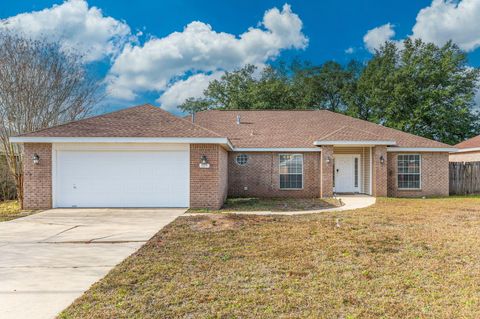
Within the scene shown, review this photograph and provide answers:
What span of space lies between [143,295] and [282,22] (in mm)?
18597

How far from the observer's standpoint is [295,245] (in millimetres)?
6324

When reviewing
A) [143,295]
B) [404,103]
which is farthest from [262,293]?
[404,103]

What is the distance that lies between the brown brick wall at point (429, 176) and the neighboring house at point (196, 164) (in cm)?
5

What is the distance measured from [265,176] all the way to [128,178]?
23.0ft

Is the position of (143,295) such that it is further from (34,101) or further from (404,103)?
(404,103)

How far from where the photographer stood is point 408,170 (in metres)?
15.8

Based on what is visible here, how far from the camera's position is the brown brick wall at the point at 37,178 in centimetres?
1107

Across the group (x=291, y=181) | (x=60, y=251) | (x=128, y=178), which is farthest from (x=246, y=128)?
(x=60, y=251)

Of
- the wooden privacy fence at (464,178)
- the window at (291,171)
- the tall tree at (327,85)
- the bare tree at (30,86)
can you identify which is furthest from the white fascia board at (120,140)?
the tall tree at (327,85)

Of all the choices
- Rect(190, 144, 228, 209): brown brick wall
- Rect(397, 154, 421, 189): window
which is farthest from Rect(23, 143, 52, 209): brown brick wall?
Rect(397, 154, 421, 189): window

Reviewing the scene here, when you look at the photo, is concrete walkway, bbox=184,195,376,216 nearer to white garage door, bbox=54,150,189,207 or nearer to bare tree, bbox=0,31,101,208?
white garage door, bbox=54,150,189,207

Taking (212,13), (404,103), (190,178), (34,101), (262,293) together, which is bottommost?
(262,293)

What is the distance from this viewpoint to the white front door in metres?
16.8

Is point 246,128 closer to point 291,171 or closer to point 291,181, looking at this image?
point 291,171
